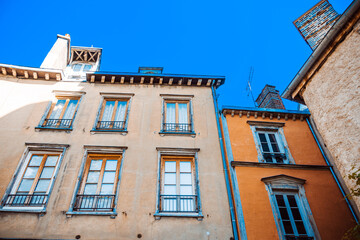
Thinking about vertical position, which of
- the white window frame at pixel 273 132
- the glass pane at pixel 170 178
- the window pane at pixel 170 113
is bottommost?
the glass pane at pixel 170 178

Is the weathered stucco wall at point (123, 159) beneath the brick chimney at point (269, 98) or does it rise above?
beneath

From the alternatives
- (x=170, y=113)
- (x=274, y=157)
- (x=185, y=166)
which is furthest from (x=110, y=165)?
(x=274, y=157)

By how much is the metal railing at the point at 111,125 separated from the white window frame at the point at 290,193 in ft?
18.4

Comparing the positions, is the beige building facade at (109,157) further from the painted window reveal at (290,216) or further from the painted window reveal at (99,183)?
the painted window reveal at (290,216)

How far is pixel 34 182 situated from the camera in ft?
24.5

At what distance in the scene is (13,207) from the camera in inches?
272

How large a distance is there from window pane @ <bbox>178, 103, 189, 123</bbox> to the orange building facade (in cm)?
158

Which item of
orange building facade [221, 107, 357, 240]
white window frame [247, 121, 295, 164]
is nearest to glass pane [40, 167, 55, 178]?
orange building facade [221, 107, 357, 240]

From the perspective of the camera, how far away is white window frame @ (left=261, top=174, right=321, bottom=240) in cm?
709

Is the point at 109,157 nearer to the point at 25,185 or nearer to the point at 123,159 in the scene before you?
the point at 123,159

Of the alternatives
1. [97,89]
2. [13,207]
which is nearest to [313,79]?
[97,89]

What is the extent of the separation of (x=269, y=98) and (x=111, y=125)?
7.93m

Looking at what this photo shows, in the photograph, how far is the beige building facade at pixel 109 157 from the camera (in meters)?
6.70

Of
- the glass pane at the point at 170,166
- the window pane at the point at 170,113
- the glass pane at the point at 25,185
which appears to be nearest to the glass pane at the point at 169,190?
the glass pane at the point at 170,166
